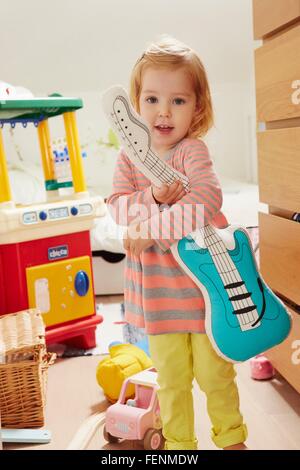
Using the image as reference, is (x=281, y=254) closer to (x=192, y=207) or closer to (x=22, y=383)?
(x=192, y=207)

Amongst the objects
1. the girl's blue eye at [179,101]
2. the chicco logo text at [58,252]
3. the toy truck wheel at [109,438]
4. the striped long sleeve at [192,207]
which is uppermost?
the girl's blue eye at [179,101]

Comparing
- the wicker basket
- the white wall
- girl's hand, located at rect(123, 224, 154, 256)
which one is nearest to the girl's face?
girl's hand, located at rect(123, 224, 154, 256)

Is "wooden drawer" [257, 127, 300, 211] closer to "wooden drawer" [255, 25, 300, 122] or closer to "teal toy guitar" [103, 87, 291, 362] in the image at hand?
"wooden drawer" [255, 25, 300, 122]

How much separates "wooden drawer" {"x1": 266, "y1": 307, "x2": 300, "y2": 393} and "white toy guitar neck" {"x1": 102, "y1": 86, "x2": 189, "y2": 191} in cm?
54

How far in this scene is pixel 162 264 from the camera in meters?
1.00

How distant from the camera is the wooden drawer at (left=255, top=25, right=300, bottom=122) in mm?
1154

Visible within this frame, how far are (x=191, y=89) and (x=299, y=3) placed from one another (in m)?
0.34

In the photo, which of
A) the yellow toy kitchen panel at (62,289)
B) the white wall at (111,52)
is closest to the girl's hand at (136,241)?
the yellow toy kitchen panel at (62,289)

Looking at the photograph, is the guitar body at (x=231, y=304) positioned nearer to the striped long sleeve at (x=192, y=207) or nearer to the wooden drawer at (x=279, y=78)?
the striped long sleeve at (x=192, y=207)

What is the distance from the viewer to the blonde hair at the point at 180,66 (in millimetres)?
949

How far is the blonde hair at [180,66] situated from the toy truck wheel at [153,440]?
603mm

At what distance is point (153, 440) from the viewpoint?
1.17m

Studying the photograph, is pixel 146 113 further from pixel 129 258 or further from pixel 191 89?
pixel 129 258

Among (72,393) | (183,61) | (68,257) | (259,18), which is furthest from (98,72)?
(183,61)
